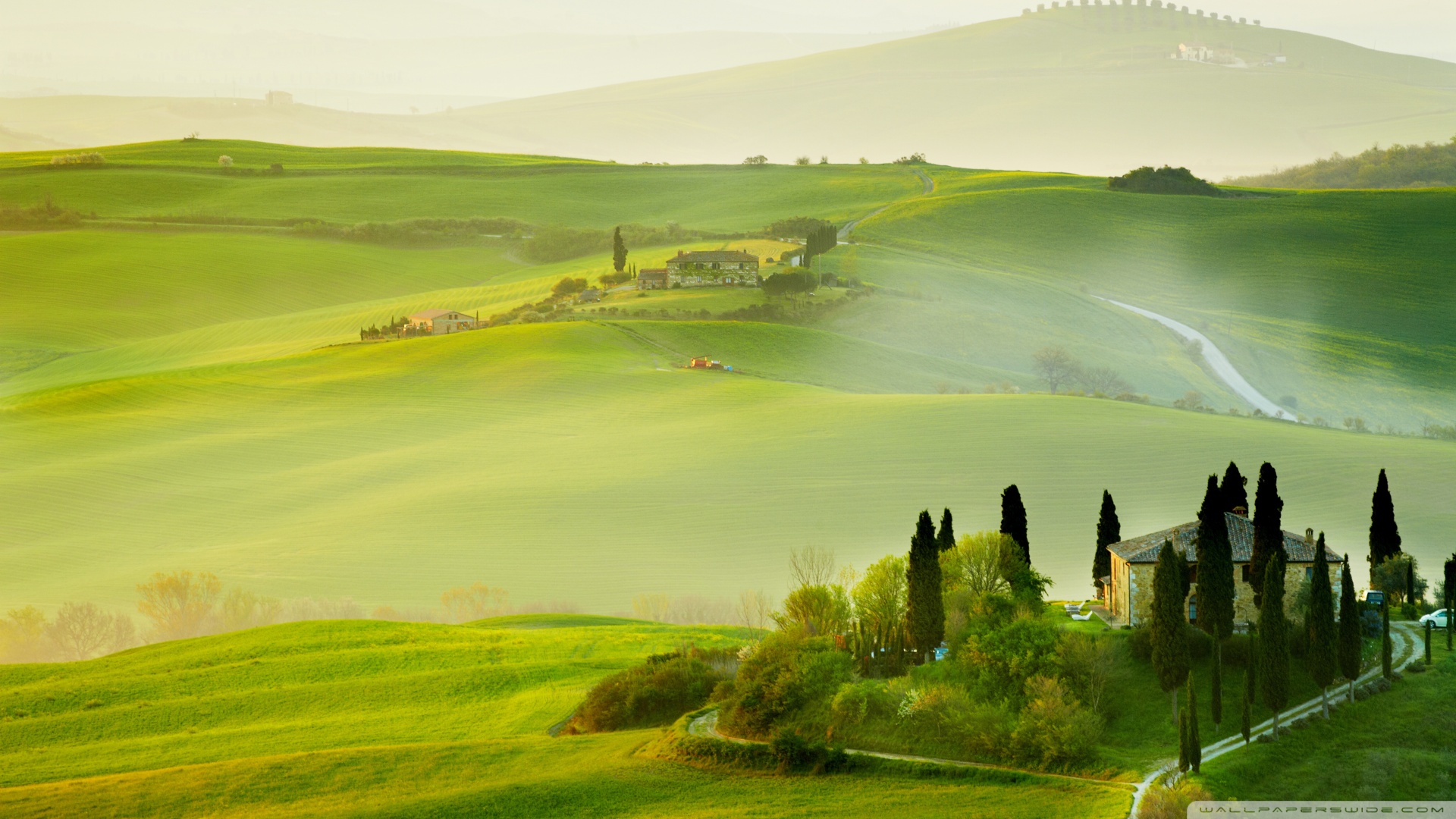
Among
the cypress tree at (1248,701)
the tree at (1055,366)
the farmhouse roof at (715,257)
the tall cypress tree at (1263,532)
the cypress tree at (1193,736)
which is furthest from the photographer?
the farmhouse roof at (715,257)

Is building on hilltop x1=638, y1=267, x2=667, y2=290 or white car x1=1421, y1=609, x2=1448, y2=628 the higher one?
building on hilltop x1=638, y1=267, x2=667, y2=290

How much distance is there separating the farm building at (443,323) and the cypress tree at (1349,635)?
11050cm

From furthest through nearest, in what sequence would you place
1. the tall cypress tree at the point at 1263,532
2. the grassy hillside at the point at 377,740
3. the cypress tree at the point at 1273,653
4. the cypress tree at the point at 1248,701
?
1. the tall cypress tree at the point at 1263,532
2. the cypress tree at the point at 1273,653
3. the grassy hillside at the point at 377,740
4. the cypress tree at the point at 1248,701

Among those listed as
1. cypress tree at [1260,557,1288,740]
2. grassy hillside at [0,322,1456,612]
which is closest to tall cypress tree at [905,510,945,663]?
cypress tree at [1260,557,1288,740]

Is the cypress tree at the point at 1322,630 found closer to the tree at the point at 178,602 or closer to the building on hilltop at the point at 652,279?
the tree at the point at 178,602

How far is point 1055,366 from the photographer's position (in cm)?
14075

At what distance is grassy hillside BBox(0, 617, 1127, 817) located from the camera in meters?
39.9

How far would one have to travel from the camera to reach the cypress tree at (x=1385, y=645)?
43562 mm

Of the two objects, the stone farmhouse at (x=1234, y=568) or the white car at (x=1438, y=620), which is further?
the white car at (x=1438, y=620)

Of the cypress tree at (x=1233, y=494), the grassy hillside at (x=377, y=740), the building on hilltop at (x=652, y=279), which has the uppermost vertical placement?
the building on hilltop at (x=652, y=279)

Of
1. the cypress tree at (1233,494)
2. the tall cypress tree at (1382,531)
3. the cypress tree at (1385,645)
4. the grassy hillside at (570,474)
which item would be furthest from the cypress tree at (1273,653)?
the grassy hillside at (570,474)

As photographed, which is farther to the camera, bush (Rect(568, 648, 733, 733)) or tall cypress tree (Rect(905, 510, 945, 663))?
tall cypress tree (Rect(905, 510, 945, 663))

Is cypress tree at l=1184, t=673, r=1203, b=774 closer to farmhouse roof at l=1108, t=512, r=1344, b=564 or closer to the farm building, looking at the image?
farmhouse roof at l=1108, t=512, r=1344, b=564

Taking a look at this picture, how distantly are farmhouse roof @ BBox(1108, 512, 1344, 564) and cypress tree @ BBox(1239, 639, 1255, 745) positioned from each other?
5200 millimetres
